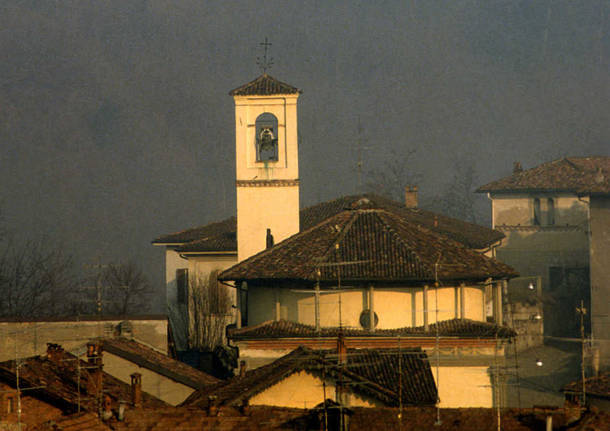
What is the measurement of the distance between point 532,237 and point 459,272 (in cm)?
2601

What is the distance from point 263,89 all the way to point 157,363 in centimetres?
1110

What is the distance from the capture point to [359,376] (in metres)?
18.3

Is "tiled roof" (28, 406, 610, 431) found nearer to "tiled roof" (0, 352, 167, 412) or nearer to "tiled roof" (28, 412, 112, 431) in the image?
"tiled roof" (28, 412, 112, 431)

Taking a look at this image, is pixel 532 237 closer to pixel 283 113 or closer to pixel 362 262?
pixel 283 113

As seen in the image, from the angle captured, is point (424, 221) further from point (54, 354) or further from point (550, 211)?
point (54, 354)

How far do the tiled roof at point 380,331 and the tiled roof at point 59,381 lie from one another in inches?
118

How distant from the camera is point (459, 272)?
2498cm

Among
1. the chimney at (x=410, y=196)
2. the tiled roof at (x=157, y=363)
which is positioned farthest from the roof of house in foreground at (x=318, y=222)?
the tiled roof at (x=157, y=363)

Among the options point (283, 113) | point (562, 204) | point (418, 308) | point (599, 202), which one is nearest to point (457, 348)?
point (418, 308)

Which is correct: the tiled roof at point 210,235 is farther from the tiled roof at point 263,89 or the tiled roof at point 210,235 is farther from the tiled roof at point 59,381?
the tiled roof at point 59,381

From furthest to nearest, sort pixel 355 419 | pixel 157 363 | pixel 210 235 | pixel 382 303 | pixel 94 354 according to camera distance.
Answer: pixel 210 235
pixel 382 303
pixel 157 363
pixel 94 354
pixel 355 419

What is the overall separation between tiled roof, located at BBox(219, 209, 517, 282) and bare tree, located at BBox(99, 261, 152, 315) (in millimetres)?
19382

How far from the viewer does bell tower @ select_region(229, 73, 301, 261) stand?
1307 inches

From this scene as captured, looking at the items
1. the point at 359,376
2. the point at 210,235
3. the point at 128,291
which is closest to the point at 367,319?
the point at 359,376
